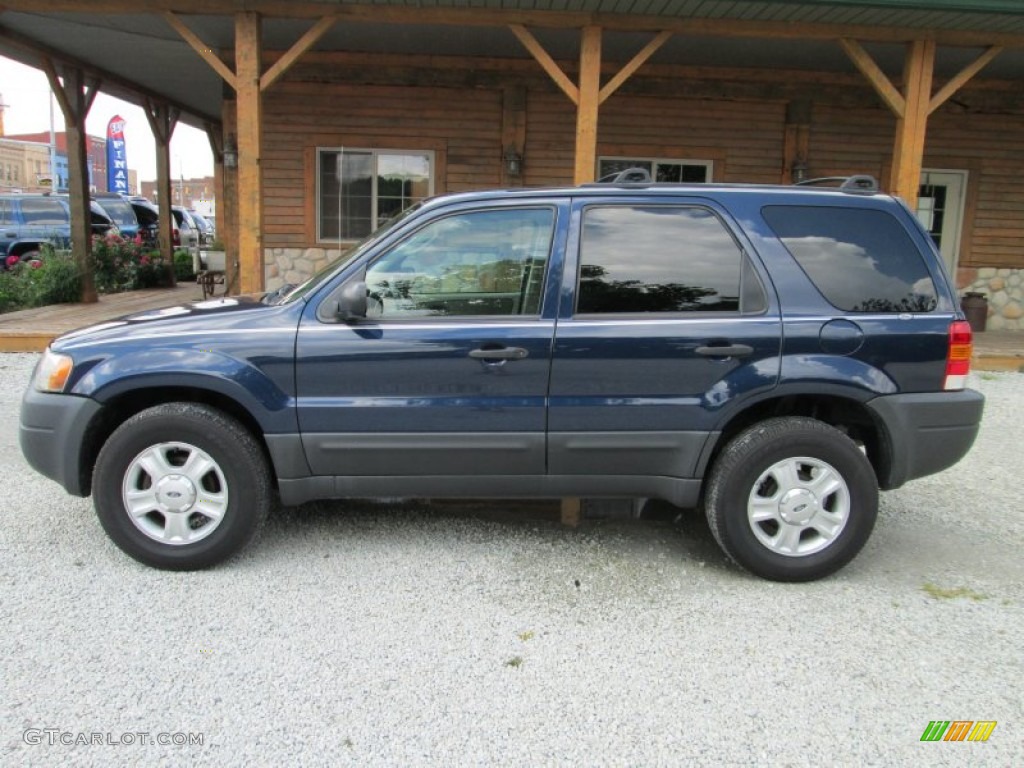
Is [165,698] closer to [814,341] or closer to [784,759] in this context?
[784,759]

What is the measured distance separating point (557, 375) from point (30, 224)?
17.4 meters

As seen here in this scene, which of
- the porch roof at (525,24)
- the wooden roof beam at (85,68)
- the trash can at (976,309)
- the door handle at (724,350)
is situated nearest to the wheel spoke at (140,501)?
the door handle at (724,350)

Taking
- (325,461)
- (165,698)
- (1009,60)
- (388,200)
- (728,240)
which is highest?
(1009,60)

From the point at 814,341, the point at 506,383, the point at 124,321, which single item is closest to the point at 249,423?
the point at 124,321

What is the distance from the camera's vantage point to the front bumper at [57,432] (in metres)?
3.36

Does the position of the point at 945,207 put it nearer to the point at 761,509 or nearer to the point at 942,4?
the point at 942,4

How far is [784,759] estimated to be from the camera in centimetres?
231

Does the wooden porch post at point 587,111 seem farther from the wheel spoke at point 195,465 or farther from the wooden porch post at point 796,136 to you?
the wheel spoke at point 195,465

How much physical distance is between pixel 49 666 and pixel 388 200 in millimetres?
9577

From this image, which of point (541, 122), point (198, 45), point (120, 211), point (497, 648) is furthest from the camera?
point (120, 211)

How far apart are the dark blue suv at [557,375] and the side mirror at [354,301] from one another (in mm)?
15

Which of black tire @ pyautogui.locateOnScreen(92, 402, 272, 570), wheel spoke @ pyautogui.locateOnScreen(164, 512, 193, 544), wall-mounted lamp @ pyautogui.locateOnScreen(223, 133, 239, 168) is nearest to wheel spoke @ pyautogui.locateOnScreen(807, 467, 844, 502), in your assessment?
black tire @ pyautogui.locateOnScreen(92, 402, 272, 570)

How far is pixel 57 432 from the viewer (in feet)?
11.1

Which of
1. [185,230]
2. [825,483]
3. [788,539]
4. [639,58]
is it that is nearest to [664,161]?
[639,58]
